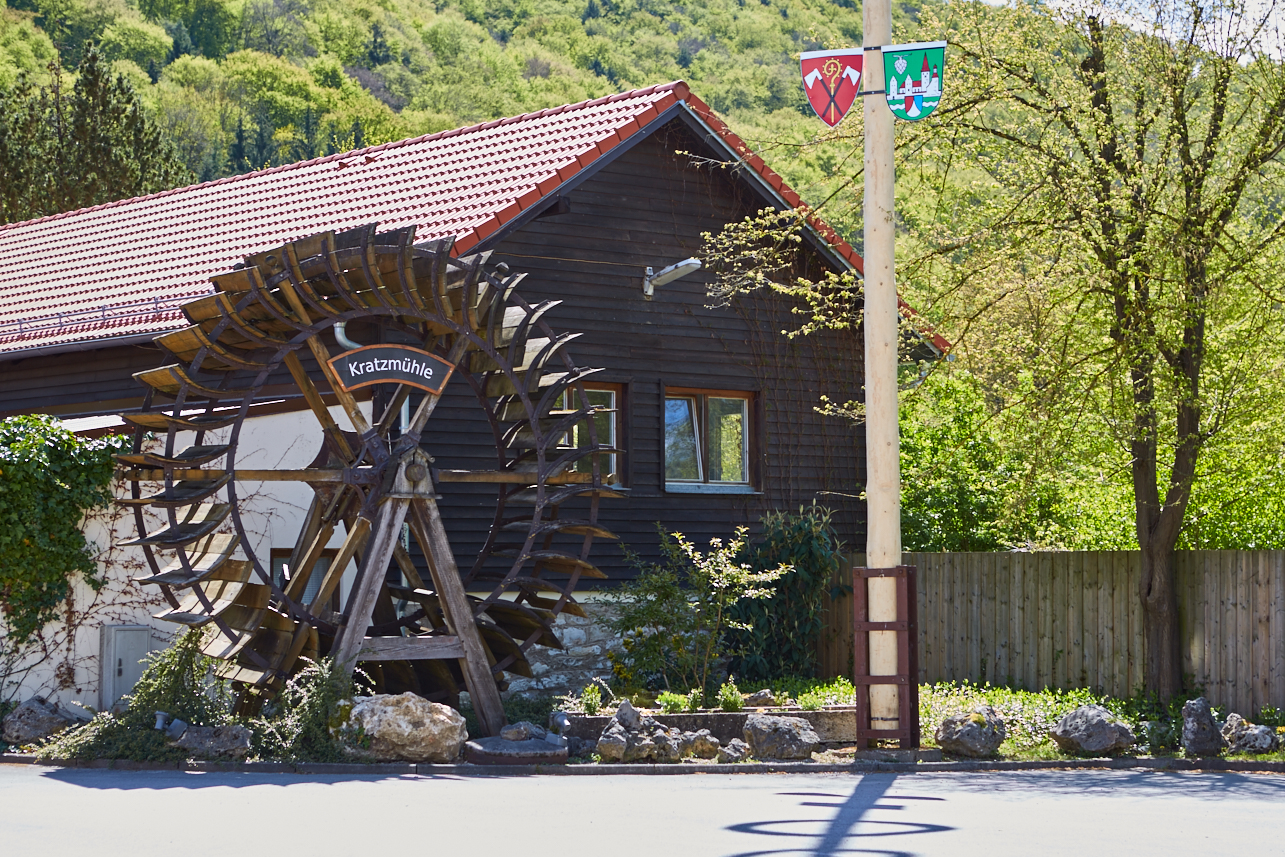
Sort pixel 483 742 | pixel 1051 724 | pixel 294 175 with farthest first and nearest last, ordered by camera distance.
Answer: pixel 294 175 < pixel 1051 724 < pixel 483 742

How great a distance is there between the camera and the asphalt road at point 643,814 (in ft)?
26.3

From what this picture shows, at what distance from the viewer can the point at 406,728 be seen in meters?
11.7

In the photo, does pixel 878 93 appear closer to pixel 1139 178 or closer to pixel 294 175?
pixel 1139 178

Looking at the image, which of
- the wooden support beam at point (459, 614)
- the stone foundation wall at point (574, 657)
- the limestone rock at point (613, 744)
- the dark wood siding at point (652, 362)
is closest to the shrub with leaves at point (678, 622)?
the stone foundation wall at point (574, 657)

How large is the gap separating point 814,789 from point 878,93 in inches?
221

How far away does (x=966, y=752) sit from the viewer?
Answer: 1231 centimetres

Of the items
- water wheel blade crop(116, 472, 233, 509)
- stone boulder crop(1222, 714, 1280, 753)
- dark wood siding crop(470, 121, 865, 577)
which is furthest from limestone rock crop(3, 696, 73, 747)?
stone boulder crop(1222, 714, 1280, 753)

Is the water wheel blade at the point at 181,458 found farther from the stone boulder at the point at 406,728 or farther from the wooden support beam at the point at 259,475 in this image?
the stone boulder at the point at 406,728

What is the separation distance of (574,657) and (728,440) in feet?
12.2

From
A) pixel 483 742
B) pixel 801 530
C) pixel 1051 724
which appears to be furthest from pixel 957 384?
pixel 483 742

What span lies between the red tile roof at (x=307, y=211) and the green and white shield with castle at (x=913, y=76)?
5.11 m

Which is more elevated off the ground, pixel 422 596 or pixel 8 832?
pixel 422 596

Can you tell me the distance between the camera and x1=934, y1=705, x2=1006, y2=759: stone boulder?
12250 millimetres

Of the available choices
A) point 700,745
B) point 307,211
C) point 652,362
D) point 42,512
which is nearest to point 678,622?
point 700,745
